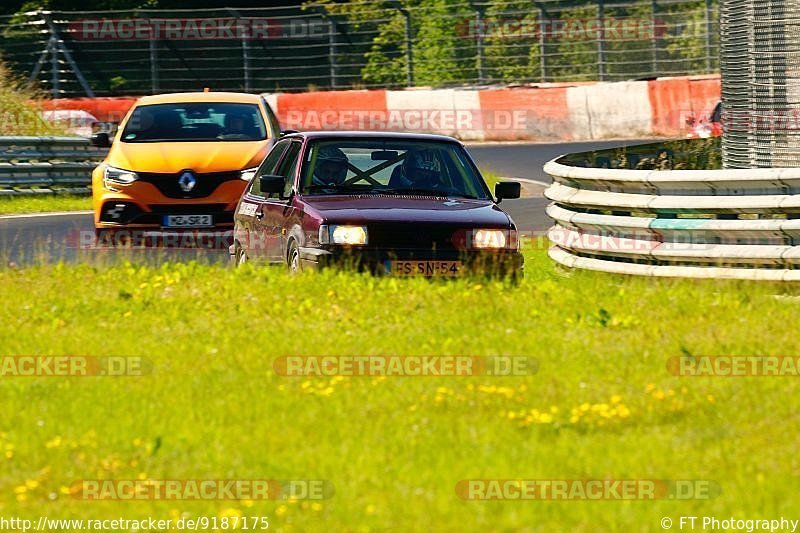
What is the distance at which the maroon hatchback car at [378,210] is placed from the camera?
10516mm

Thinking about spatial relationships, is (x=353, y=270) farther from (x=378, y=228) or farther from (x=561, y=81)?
(x=561, y=81)

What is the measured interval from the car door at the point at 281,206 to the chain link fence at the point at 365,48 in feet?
63.8

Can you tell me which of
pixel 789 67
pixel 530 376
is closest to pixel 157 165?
pixel 789 67

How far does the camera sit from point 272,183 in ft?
A: 37.6

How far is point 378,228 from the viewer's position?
10.5 metres

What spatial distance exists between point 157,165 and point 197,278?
4.95m

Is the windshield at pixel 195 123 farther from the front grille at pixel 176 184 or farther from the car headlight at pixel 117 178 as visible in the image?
the front grille at pixel 176 184

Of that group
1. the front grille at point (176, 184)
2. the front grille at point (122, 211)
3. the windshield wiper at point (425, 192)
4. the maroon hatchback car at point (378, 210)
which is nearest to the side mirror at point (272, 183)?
the maroon hatchback car at point (378, 210)

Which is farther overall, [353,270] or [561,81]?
[561,81]

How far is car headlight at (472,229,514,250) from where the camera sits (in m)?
10.7

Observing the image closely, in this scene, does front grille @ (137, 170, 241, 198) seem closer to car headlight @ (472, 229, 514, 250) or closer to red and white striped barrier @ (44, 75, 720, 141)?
car headlight @ (472, 229, 514, 250)

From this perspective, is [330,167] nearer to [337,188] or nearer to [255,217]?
[337,188]

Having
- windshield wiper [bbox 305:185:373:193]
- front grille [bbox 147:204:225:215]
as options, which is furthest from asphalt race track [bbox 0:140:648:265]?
windshield wiper [bbox 305:185:373:193]

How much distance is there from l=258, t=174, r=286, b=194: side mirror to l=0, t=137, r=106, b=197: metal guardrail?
37.4 feet
